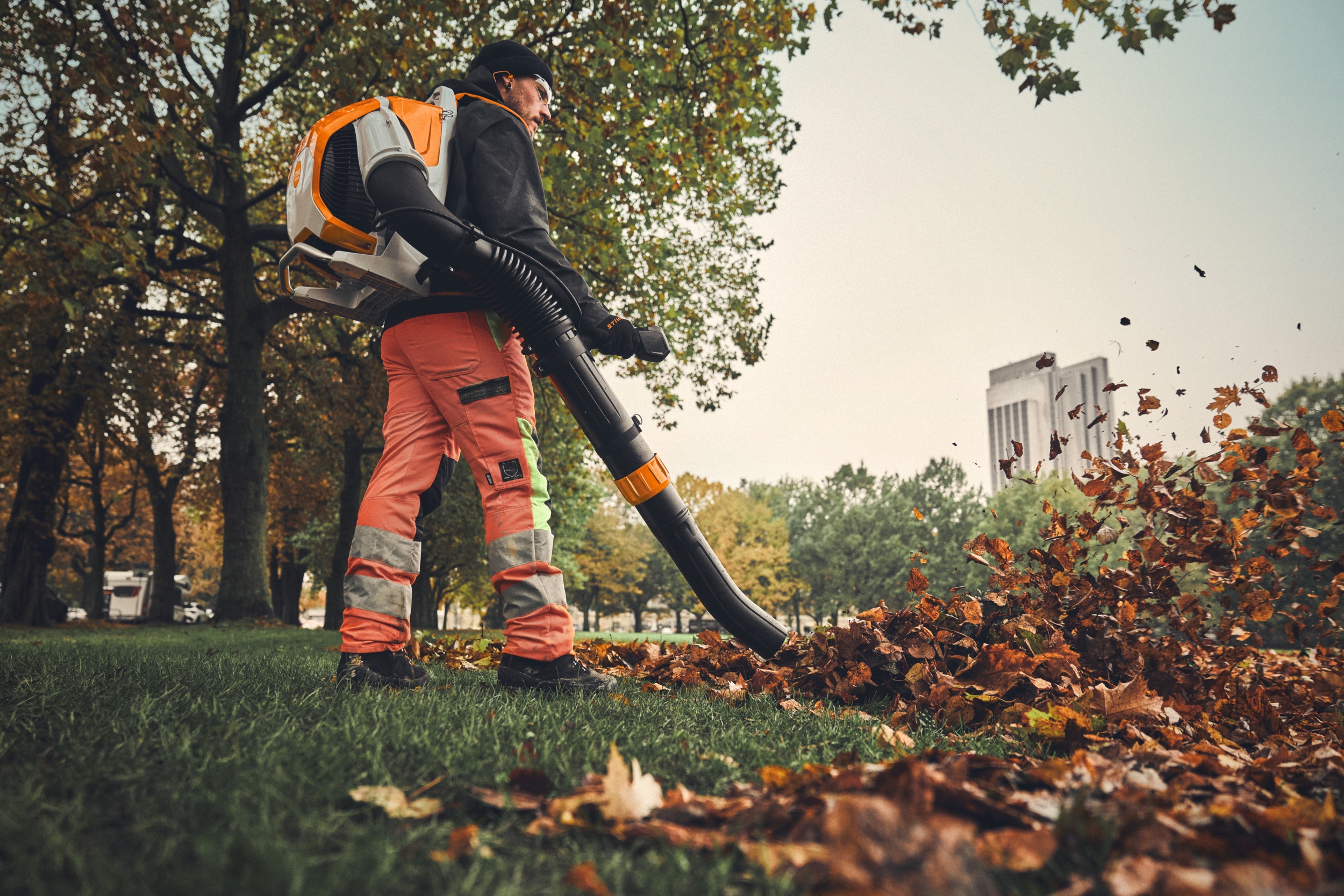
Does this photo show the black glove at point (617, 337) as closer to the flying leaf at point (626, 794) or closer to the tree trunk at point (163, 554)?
the flying leaf at point (626, 794)

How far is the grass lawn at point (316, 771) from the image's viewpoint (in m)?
1.18

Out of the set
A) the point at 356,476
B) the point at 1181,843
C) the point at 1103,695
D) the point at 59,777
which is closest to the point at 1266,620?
the point at 1103,695

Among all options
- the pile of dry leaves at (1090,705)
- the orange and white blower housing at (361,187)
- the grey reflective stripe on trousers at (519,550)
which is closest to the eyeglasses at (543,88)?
the orange and white blower housing at (361,187)

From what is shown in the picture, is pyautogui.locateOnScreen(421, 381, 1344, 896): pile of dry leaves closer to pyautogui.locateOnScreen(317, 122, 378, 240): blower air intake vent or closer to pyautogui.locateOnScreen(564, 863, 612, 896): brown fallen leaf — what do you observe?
pyautogui.locateOnScreen(564, 863, 612, 896): brown fallen leaf

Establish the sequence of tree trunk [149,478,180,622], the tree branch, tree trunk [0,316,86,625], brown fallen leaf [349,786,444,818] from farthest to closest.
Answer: tree trunk [149,478,180,622], tree trunk [0,316,86,625], the tree branch, brown fallen leaf [349,786,444,818]

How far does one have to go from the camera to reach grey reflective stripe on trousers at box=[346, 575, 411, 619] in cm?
296

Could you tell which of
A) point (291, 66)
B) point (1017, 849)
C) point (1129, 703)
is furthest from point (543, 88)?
point (291, 66)

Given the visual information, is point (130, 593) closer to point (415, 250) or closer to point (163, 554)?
point (163, 554)

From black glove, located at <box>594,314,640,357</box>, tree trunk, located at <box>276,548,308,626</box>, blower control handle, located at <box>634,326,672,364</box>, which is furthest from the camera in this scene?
tree trunk, located at <box>276,548,308,626</box>

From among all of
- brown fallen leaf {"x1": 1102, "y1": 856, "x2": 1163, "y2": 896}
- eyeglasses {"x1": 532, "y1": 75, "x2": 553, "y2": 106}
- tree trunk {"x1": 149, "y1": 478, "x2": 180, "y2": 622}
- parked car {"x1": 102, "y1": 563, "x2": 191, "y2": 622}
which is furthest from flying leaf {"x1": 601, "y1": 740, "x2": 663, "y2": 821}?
parked car {"x1": 102, "y1": 563, "x2": 191, "y2": 622}

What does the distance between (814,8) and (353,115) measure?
313 inches

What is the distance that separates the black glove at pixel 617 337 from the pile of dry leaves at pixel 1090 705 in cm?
165

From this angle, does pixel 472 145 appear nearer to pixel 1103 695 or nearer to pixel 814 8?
pixel 1103 695

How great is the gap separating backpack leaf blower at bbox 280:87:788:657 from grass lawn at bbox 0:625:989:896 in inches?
50.9
